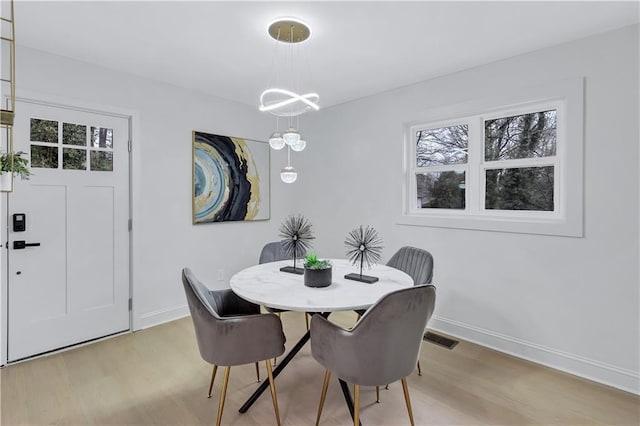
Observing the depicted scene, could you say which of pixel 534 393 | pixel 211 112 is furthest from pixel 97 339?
pixel 534 393

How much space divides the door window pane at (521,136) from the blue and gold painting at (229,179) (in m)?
2.53

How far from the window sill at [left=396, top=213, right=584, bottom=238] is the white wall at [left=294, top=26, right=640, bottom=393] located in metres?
0.06

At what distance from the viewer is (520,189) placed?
2787 mm

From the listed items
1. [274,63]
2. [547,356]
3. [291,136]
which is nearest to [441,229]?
[547,356]

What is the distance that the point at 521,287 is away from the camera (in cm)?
267

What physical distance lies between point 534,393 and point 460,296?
0.96 metres

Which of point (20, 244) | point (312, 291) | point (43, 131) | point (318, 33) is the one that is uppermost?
point (318, 33)

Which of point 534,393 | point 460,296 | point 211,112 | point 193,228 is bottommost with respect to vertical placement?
point 534,393

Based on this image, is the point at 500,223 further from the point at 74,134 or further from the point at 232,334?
the point at 74,134

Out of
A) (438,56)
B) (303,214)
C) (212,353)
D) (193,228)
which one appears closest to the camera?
(212,353)

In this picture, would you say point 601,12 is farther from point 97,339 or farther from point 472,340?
point 97,339

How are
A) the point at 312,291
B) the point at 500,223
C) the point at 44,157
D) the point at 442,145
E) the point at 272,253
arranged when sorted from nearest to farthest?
the point at 312,291, the point at 44,157, the point at 500,223, the point at 272,253, the point at 442,145

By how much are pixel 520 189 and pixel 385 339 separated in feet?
6.57

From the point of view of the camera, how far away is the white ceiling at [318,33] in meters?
2.00
